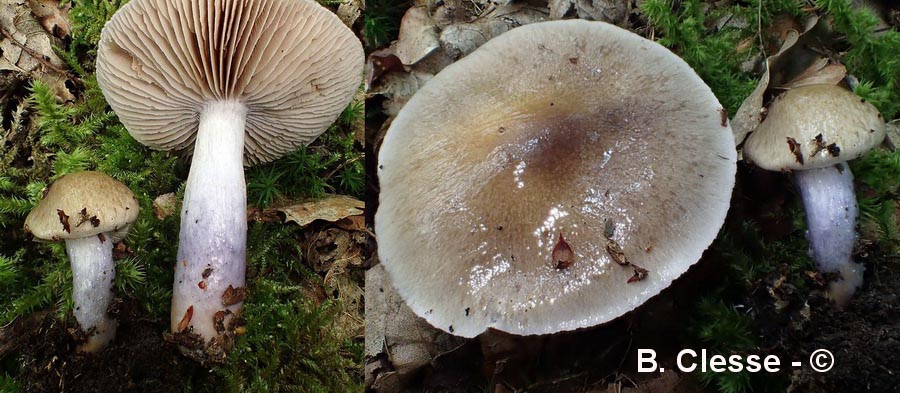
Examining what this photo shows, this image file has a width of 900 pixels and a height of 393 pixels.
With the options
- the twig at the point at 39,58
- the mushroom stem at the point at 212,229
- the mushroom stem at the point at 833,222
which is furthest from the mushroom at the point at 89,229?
the mushroom stem at the point at 833,222

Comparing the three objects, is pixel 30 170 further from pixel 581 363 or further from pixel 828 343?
pixel 828 343

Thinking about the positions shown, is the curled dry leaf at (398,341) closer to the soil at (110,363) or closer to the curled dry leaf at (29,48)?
the soil at (110,363)

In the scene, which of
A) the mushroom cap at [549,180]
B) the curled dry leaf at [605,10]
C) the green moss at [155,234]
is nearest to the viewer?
the mushroom cap at [549,180]

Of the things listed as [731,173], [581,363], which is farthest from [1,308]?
[731,173]

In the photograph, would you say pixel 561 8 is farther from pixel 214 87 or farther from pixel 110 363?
pixel 110 363

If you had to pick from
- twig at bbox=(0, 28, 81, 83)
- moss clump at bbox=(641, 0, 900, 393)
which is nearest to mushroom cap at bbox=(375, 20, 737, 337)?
moss clump at bbox=(641, 0, 900, 393)

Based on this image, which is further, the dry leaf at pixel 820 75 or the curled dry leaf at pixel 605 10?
the curled dry leaf at pixel 605 10
